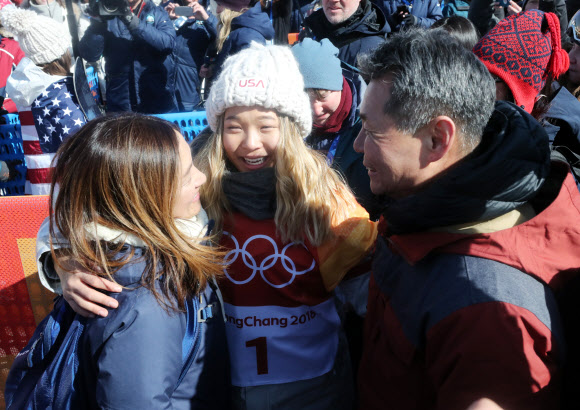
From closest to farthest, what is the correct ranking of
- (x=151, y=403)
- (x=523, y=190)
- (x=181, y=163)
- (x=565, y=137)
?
(x=523, y=190) < (x=151, y=403) < (x=181, y=163) < (x=565, y=137)

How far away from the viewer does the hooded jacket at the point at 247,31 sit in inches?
195

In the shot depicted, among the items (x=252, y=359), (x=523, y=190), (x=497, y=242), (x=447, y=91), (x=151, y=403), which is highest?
(x=447, y=91)

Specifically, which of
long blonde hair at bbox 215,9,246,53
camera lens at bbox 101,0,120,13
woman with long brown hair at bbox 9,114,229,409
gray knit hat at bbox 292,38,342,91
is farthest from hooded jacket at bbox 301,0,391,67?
woman with long brown hair at bbox 9,114,229,409

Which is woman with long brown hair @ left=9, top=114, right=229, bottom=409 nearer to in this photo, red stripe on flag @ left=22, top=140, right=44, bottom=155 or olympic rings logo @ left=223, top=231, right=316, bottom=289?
olympic rings logo @ left=223, top=231, right=316, bottom=289

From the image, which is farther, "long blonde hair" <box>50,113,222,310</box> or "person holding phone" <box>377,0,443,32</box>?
"person holding phone" <box>377,0,443,32</box>

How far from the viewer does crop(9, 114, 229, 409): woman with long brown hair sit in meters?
1.42

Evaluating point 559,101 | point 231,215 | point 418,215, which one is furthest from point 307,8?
point 418,215

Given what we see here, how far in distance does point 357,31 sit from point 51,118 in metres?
2.55

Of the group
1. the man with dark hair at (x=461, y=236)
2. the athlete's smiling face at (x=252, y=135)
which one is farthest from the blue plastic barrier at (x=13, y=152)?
the man with dark hair at (x=461, y=236)

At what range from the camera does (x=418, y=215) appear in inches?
53.1

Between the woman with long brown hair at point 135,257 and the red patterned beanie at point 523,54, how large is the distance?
152 centimetres

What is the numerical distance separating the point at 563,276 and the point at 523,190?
25 centimetres

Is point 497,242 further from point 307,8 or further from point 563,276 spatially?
point 307,8

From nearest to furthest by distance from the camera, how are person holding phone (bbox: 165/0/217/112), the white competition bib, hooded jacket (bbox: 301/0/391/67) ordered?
the white competition bib → hooded jacket (bbox: 301/0/391/67) → person holding phone (bbox: 165/0/217/112)
